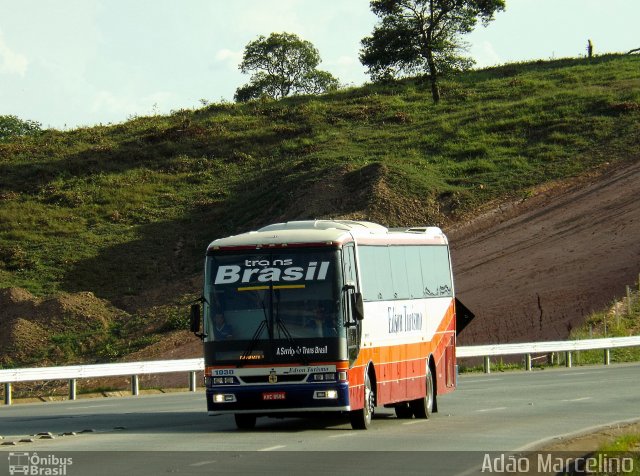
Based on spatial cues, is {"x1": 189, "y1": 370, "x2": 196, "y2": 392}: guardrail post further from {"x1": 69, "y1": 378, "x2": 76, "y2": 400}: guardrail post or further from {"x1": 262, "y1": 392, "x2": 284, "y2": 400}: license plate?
{"x1": 262, "y1": 392, "x2": 284, "y2": 400}: license plate

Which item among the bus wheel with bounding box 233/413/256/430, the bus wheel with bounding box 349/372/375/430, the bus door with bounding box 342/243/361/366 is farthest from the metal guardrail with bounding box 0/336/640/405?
the bus door with bounding box 342/243/361/366

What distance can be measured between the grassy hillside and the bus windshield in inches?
1234

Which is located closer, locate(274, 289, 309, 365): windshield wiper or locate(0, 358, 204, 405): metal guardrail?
locate(274, 289, 309, 365): windshield wiper

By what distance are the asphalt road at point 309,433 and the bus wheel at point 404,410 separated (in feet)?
0.71

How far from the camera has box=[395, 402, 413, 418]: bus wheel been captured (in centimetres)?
2311

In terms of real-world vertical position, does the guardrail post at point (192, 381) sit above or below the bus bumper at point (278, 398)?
above

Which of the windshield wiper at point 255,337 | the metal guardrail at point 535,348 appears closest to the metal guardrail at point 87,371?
the metal guardrail at point 535,348

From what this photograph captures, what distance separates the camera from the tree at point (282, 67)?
A: 118m

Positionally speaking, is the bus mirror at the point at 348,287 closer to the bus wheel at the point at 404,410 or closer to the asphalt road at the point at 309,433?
the asphalt road at the point at 309,433

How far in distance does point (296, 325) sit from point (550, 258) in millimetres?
34672

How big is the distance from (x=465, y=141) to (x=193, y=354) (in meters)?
30.2

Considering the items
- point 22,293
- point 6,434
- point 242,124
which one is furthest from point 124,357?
point 242,124

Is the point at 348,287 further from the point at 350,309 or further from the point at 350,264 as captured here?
the point at 350,264

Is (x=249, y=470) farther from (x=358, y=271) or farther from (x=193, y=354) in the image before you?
(x=193, y=354)
